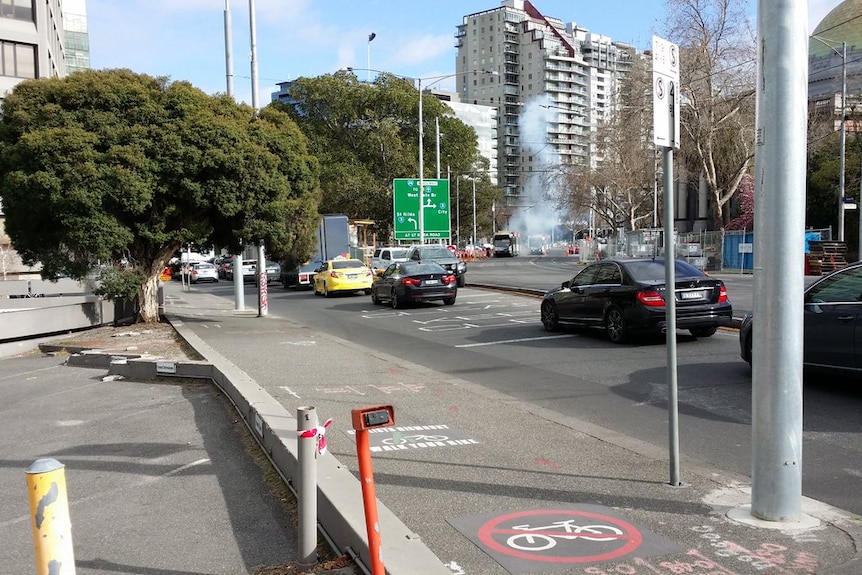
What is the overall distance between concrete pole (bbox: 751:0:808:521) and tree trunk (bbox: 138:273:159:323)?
15600 mm

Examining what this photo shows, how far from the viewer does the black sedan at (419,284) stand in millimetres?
22109

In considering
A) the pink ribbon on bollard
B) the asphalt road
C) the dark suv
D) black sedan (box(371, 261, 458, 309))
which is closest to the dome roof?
the dark suv

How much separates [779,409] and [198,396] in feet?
23.0

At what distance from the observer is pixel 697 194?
218 feet

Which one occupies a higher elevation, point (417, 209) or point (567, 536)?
point (417, 209)

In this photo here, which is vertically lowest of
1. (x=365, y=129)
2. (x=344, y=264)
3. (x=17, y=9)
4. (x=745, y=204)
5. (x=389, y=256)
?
(x=344, y=264)

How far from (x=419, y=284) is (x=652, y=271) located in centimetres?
972

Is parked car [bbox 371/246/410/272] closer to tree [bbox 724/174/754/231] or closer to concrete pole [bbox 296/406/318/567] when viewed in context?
tree [bbox 724/174/754/231]

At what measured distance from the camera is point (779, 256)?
4660 millimetres

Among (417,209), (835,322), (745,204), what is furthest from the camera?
(745,204)

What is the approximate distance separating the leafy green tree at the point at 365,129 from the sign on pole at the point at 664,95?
52.6m

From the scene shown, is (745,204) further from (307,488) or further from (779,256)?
(307,488)

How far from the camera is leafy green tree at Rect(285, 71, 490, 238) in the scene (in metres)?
58.5

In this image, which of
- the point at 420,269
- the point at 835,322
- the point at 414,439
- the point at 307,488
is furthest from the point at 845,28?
the point at 307,488
